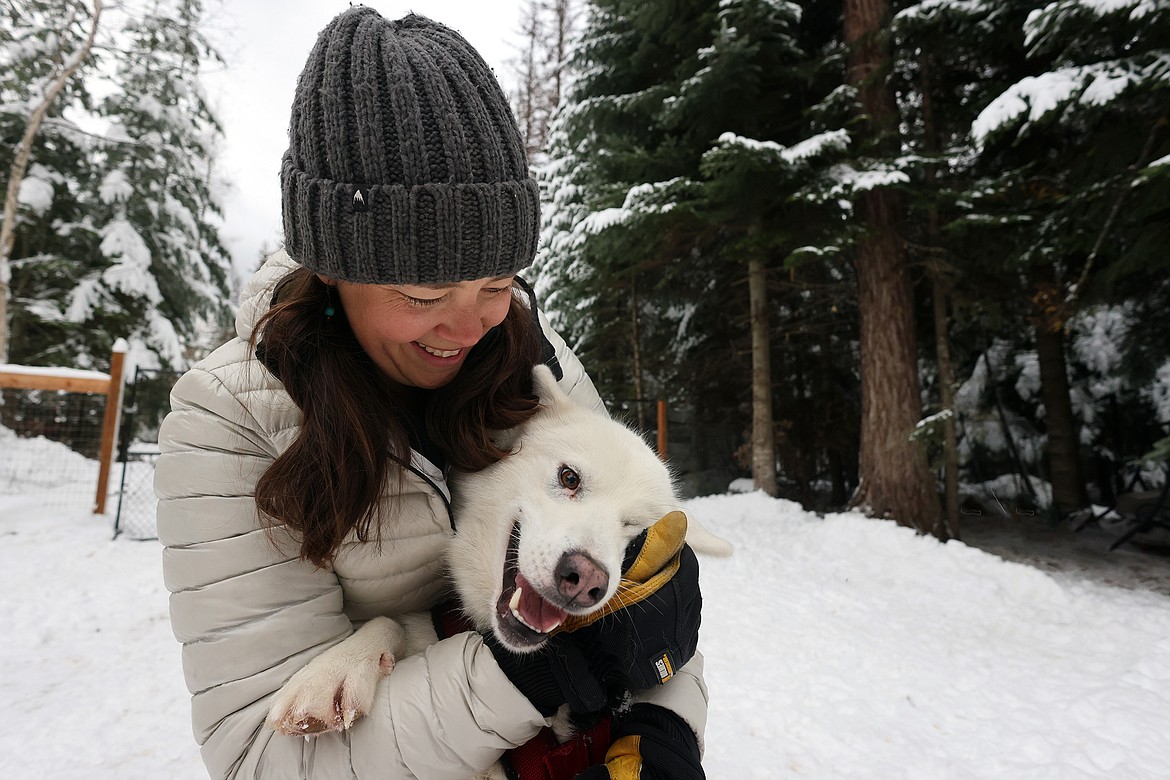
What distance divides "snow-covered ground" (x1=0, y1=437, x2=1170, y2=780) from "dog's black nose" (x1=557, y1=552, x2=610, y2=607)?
1997 millimetres

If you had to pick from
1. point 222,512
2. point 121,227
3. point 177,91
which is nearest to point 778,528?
point 222,512

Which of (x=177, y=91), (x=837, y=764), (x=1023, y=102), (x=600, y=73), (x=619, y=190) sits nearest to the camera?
(x=837, y=764)

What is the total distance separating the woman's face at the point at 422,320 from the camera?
1.36 m

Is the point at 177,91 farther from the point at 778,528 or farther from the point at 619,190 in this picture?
the point at 778,528

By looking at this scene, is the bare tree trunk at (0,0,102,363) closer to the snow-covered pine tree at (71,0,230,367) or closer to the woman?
the snow-covered pine tree at (71,0,230,367)

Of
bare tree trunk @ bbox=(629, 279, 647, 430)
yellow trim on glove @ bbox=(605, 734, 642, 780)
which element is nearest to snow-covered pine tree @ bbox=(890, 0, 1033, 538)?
bare tree trunk @ bbox=(629, 279, 647, 430)

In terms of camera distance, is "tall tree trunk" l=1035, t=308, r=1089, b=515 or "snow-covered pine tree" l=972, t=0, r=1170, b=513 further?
"tall tree trunk" l=1035, t=308, r=1089, b=515

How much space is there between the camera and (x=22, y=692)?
3.36 meters

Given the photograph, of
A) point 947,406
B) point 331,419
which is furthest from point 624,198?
point 331,419

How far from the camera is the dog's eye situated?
1.73m

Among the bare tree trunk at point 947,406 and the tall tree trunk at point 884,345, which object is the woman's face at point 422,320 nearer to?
the tall tree trunk at point 884,345

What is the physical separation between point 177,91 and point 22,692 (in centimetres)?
1398

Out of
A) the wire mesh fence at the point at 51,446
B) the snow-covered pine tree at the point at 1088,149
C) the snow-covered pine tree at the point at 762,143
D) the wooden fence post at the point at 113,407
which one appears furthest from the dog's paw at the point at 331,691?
the wire mesh fence at the point at 51,446

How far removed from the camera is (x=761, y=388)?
8.20 meters
